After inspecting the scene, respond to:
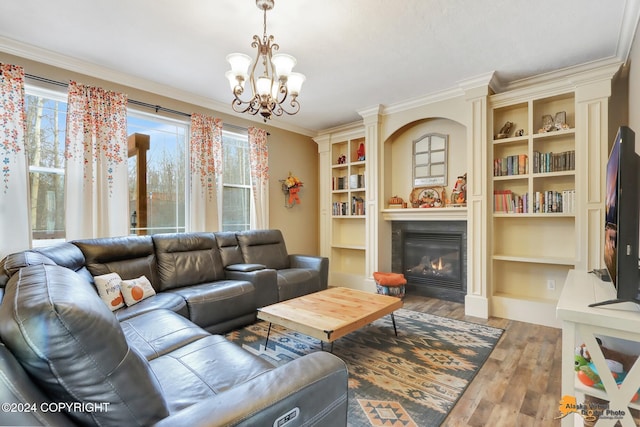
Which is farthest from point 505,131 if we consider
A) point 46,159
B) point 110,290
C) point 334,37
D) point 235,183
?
point 46,159

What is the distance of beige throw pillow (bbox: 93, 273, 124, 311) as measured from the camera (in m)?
2.22

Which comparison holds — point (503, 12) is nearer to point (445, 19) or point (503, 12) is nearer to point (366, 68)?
point (445, 19)

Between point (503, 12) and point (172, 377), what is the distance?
3.04 meters

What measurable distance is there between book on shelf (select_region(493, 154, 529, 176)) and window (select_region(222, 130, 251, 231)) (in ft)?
10.4

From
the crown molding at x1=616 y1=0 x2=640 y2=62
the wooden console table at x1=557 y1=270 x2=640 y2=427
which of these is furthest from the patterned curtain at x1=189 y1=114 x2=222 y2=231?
the crown molding at x1=616 y1=0 x2=640 y2=62

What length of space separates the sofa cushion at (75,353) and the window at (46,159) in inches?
98.1

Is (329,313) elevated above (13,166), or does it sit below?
below

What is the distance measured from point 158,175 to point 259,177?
1313 mm

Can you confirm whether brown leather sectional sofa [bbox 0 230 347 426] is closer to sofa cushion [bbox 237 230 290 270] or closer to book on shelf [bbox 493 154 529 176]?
sofa cushion [bbox 237 230 290 270]

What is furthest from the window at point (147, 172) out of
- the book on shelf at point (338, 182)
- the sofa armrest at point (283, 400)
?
the sofa armrest at point (283, 400)

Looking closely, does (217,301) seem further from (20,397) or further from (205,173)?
(20,397)

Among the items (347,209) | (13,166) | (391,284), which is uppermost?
(13,166)

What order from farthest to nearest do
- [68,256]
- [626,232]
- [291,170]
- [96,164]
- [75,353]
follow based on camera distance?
[291,170] → [96,164] → [68,256] → [626,232] → [75,353]

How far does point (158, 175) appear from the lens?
3477 mm
